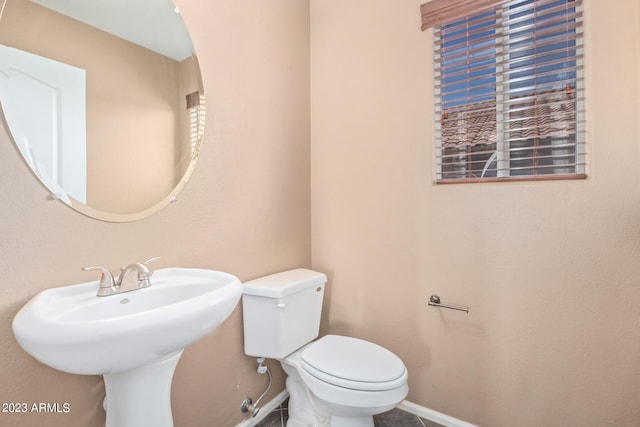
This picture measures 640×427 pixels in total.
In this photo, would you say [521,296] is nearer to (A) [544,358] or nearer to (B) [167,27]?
(A) [544,358]

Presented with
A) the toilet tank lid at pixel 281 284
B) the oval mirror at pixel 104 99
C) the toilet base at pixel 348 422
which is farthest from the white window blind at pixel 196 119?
the toilet base at pixel 348 422

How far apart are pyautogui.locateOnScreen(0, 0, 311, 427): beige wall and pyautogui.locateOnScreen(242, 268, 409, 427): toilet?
0.14 metres

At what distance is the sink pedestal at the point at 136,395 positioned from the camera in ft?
3.01

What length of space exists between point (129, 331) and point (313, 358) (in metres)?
0.86

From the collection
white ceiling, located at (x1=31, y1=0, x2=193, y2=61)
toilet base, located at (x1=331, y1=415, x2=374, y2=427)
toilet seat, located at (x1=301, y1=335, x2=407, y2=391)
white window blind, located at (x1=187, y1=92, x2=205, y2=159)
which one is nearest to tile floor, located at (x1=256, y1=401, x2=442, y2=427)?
toilet base, located at (x1=331, y1=415, x2=374, y2=427)

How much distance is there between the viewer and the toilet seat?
1.22 m

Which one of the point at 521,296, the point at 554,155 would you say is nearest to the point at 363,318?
the point at 521,296

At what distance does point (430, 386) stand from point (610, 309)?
873mm

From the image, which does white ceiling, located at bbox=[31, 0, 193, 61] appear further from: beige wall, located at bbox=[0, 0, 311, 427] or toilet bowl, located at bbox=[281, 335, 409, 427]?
toilet bowl, located at bbox=[281, 335, 409, 427]

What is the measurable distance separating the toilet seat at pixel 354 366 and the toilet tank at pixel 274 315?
5.0 inches

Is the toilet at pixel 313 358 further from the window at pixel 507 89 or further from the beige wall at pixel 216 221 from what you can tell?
the window at pixel 507 89

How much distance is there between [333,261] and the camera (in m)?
1.93

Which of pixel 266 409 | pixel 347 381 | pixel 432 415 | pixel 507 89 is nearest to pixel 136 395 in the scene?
pixel 347 381

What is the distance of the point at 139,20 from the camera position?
1173 millimetres
